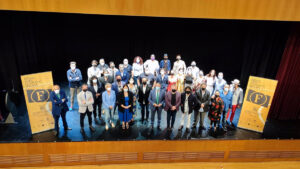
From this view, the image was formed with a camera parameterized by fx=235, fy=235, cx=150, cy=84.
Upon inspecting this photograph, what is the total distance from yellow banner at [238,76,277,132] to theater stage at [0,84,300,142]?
0.72 ft

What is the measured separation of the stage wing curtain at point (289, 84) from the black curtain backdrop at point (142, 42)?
904 millimetres

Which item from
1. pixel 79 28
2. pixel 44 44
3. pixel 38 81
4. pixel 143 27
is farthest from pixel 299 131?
pixel 44 44

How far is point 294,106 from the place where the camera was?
6.58 meters

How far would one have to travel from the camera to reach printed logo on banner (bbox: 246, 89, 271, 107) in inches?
226

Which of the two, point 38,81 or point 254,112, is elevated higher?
point 38,81

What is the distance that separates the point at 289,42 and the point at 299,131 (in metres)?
2.34

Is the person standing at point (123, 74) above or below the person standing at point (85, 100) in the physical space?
above

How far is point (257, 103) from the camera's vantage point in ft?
19.2

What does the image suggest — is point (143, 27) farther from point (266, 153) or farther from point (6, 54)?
point (266, 153)

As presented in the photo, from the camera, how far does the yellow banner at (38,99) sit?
211 inches

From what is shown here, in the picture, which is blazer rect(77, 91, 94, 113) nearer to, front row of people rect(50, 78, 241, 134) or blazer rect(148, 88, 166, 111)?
front row of people rect(50, 78, 241, 134)

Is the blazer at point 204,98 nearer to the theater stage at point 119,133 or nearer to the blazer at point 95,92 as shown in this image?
the theater stage at point 119,133

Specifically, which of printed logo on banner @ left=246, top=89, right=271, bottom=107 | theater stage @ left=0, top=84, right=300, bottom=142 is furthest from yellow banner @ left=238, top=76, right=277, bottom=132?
theater stage @ left=0, top=84, right=300, bottom=142

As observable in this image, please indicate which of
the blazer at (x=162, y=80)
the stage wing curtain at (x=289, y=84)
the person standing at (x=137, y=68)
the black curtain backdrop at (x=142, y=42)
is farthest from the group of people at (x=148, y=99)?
A: the black curtain backdrop at (x=142, y=42)
